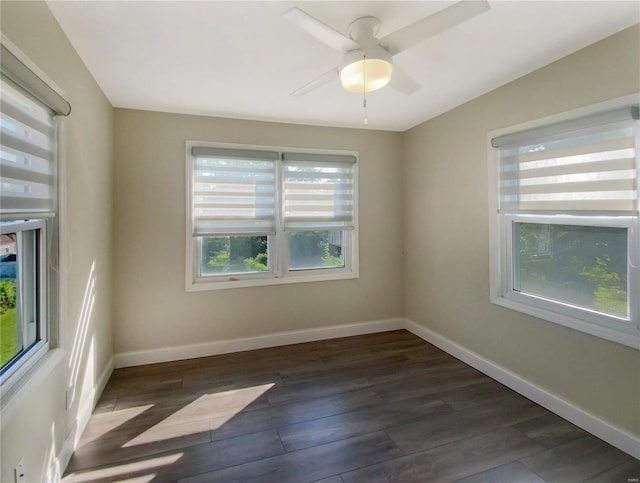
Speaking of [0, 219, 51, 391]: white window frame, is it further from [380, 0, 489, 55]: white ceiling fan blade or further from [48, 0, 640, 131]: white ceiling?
[380, 0, 489, 55]: white ceiling fan blade

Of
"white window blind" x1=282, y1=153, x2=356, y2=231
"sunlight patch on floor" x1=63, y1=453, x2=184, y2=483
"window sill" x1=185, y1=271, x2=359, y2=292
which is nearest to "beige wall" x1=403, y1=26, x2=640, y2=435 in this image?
"white window blind" x1=282, y1=153, x2=356, y2=231

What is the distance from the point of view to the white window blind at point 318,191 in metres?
3.39

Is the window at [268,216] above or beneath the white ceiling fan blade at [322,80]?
beneath

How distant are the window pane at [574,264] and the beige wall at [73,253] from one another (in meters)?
3.04

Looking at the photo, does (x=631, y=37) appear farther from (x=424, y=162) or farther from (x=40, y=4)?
(x=40, y=4)

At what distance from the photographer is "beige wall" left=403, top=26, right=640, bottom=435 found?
6.14 feet

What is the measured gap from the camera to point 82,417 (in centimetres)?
202

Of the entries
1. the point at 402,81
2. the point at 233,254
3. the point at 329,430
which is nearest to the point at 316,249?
the point at 233,254

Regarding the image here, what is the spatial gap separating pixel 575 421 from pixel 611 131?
1.82 metres

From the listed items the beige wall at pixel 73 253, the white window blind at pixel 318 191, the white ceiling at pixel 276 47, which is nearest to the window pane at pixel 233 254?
the white window blind at pixel 318 191

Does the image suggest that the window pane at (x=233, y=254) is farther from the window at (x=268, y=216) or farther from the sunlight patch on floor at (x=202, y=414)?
the sunlight patch on floor at (x=202, y=414)

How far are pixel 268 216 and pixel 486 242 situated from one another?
2.06 m

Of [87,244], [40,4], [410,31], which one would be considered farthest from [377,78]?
[87,244]

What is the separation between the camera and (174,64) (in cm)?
213
